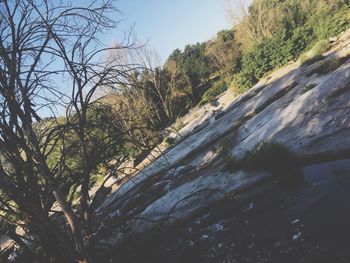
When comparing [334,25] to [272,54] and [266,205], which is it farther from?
[266,205]

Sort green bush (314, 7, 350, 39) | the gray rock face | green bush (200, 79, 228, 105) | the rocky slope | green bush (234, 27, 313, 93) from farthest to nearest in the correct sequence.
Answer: green bush (200, 79, 228, 105)
green bush (234, 27, 313, 93)
green bush (314, 7, 350, 39)
the gray rock face
the rocky slope

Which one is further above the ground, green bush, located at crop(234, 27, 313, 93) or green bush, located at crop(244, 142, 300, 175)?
green bush, located at crop(234, 27, 313, 93)

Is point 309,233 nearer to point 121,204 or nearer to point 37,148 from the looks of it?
point 37,148

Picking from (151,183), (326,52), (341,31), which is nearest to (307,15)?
(341,31)

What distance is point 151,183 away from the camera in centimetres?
1589

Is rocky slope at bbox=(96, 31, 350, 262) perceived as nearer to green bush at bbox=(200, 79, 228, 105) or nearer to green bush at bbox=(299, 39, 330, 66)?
green bush at bbox=(299, 39, 330, 66)

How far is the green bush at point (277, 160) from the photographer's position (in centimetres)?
886

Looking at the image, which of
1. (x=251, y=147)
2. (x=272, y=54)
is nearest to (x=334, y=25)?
(x=272, y=54)

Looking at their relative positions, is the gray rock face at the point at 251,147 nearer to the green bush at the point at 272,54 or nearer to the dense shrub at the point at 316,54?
the dense shrub at the point at 316,54

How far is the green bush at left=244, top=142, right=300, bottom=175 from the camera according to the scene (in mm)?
8859

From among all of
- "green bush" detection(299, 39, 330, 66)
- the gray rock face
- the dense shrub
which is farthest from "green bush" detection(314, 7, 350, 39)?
the gray rock face

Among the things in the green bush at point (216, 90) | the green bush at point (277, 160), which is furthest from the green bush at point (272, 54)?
the green bush at point (277, 160)

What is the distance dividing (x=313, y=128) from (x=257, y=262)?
15.5 feet

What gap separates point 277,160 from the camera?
8.98 meters
